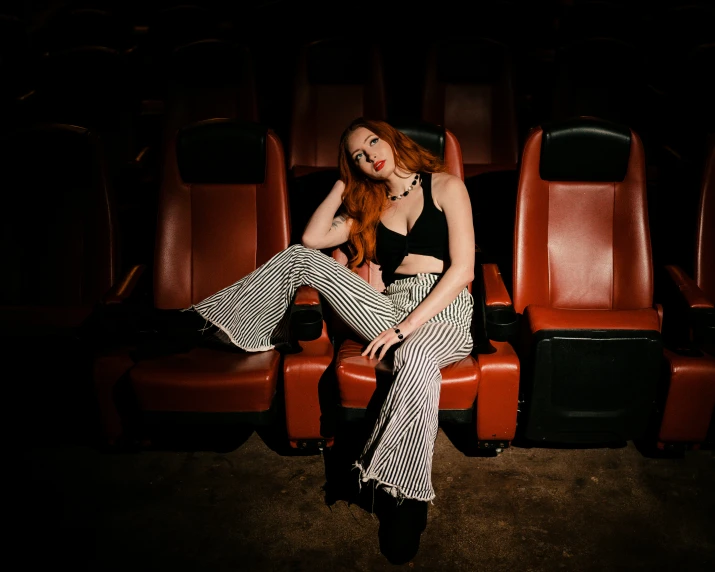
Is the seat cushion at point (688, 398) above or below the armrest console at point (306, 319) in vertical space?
below

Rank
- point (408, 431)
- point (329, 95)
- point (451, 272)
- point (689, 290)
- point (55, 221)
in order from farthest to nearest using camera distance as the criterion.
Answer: point (329, 95)
point (55, 221)
point (689, 290)
point (451, 272)
point (408, 431)

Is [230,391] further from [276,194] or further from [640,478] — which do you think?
[640,478]

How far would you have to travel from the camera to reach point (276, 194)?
193 cm

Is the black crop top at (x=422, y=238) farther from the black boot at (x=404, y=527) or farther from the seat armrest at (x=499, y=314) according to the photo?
the black boot at (x=404, y=527)

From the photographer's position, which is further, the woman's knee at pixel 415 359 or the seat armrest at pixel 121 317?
the seat armrest at pixel 121 317

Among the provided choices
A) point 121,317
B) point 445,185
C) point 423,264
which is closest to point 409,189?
point 445,185

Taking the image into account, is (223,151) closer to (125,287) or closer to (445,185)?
(125,287)

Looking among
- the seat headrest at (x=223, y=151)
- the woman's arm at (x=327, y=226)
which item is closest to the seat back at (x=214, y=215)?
the seat headrest at (x=223, y=151)

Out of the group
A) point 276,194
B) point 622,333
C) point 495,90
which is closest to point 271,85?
point 495,90

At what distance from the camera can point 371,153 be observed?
5.69 feet

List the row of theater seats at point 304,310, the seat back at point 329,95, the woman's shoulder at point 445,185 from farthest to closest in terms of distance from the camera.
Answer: the seat back at point 329,95, the woman's shoulder at point 445,185, the row of theater seats at point 304,310

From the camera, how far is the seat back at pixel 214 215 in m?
1.91

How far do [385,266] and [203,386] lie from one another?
642 mm

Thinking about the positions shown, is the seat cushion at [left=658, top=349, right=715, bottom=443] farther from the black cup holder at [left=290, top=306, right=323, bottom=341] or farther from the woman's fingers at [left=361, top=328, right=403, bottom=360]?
the black cup holder at [left=290, top=306, right=323, bottom=341]
